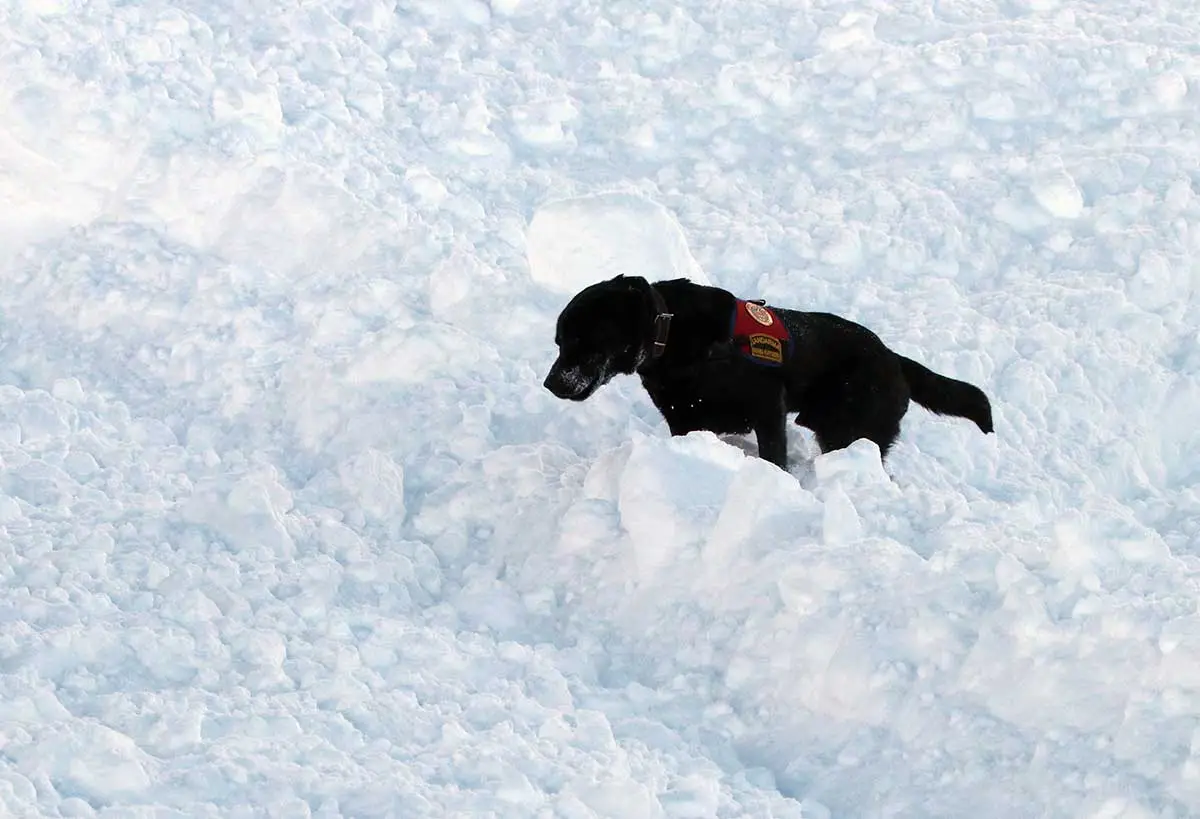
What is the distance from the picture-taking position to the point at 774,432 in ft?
18.2

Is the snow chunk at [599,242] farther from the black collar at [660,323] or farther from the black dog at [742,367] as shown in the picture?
the black collar at [660,323]

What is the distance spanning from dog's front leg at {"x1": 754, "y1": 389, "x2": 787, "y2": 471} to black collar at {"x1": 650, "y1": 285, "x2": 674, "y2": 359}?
478 millimetres

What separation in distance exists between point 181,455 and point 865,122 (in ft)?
16.2

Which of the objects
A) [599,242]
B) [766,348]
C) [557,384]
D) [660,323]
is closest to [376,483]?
[557,384]

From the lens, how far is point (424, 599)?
16.2 feet

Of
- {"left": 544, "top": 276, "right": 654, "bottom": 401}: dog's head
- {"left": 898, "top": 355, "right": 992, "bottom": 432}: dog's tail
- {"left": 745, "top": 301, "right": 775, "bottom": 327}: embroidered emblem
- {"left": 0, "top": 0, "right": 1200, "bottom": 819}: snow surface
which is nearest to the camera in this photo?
{"left": 0, "top": 0, "right": 1200, "bottom": 819}: snow surface

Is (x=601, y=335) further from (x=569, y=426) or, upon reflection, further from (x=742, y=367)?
(x=569, y=426)

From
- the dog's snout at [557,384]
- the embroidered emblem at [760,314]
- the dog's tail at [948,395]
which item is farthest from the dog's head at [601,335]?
the dog's tail at [948,395]

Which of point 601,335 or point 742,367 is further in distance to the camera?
point 742,367

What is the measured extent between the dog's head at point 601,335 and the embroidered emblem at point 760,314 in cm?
41

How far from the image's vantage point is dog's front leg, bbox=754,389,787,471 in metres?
5.55

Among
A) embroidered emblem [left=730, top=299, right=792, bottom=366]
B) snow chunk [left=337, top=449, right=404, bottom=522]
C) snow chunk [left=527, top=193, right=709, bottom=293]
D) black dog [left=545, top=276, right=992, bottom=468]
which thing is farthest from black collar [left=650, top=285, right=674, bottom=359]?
snow chunk [left=527, top=193, right=709, bottom=293]

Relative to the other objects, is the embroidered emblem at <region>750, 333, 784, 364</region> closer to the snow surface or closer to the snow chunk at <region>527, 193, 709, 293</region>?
the snow surface

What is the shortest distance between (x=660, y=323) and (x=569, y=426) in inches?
36.1
